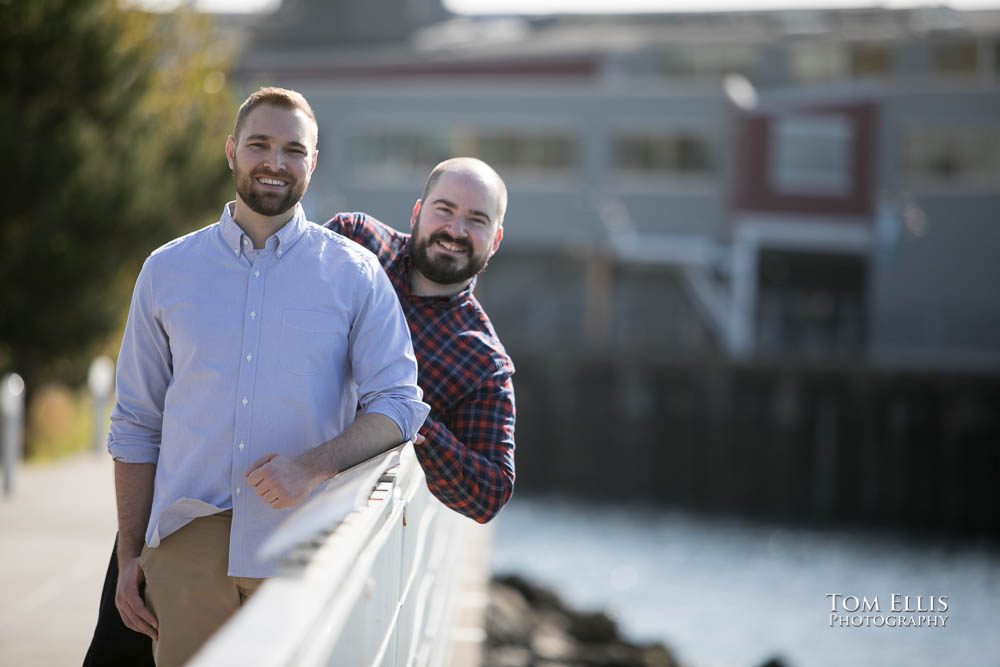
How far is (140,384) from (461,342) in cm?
93

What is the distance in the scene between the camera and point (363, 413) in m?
3.47

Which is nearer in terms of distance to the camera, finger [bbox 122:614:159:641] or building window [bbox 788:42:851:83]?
finger [bbox 122:614:159:641]

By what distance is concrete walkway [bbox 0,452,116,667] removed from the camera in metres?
6.46

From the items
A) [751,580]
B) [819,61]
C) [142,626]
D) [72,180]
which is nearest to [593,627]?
[72,180]

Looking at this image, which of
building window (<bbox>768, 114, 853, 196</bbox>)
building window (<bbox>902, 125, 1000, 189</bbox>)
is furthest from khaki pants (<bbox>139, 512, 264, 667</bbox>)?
building window (<bbox>902, 125, 1000, 189</bbox>)

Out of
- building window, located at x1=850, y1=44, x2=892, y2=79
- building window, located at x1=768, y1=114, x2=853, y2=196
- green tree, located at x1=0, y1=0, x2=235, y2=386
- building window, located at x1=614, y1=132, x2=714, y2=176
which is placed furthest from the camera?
building window, located at x1=850, y1=44, x2=892, y2=79

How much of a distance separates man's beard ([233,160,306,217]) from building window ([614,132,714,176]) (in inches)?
1532

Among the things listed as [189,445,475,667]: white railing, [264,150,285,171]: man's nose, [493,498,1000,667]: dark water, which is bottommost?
[493,498,1000,667]: dark water

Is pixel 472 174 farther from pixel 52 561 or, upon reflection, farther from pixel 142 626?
pixel 52 561

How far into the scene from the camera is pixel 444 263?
399cm

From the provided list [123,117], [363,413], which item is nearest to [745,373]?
[123,117]

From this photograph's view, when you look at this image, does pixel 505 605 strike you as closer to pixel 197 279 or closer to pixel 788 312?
pixel 197 279

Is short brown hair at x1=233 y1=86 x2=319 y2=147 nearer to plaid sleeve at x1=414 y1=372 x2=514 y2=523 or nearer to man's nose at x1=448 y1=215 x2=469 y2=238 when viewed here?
man's nose at x1=448 y1=215 x2=469 y2=238

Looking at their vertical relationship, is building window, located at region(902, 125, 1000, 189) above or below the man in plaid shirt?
above
